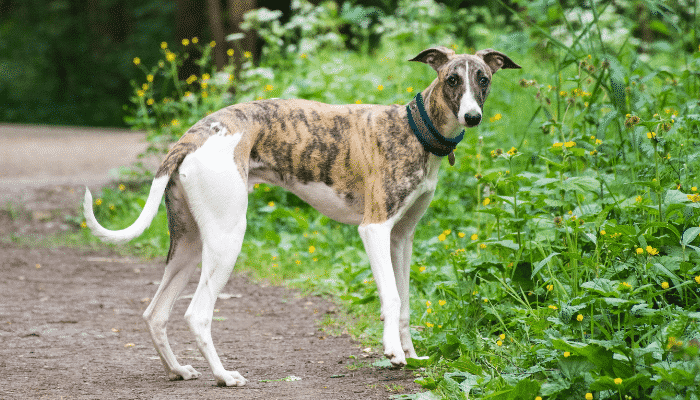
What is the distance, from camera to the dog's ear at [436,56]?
12.1 ft

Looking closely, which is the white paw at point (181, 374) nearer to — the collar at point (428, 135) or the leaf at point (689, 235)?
the collar at point (428, 135)

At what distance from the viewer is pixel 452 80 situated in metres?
3.48

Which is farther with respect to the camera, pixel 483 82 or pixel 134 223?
pixel 483 82

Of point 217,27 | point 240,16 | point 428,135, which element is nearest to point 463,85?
point 428,135

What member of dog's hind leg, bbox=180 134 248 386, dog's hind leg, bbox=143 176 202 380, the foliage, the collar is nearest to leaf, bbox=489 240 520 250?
the collar

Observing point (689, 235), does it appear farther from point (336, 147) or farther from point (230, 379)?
point (230, 379)

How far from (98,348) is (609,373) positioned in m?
2.94

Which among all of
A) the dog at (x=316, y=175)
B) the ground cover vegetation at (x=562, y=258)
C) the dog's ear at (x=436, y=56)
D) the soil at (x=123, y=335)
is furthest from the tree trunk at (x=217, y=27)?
the dog's ear at (x=436, y=56)

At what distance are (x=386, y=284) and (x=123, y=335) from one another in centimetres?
199

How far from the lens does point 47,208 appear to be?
7.95 m

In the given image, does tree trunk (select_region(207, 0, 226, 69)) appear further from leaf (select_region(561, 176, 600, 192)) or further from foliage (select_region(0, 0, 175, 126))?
foliage (select_region(0, 0, 175, 126))

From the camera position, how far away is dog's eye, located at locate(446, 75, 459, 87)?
346cm

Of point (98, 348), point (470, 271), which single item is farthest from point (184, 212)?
point (470, 271)

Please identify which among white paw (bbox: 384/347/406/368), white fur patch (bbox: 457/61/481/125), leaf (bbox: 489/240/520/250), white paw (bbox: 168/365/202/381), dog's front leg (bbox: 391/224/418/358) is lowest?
white paw (bbox: 168/365/202/381)
